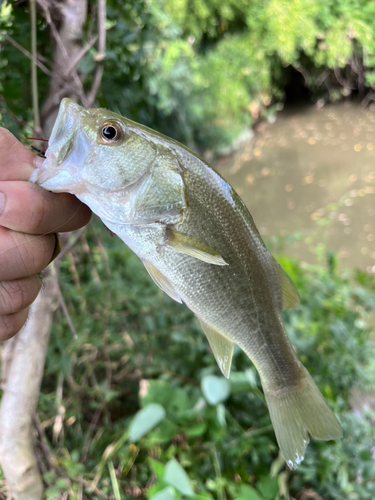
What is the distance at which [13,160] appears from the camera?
0.72 m

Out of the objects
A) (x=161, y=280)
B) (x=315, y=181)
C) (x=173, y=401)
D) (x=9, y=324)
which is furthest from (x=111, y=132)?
(x=315, y=181)

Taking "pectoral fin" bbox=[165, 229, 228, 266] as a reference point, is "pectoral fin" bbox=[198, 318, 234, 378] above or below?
below

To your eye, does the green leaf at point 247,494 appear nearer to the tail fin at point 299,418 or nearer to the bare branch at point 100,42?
the tail fin at point 299,418

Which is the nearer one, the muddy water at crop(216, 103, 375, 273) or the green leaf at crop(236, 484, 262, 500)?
the green leaf at crop(236, 484, 262, 500)

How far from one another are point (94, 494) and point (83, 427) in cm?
44

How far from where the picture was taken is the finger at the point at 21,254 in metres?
0.70

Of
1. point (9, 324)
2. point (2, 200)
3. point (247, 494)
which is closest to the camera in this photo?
point (2, 200)

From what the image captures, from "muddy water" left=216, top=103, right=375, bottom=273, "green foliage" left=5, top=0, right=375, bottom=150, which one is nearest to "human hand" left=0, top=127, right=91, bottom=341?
"muddy water" left=216, top=103, right=375, bottom=273

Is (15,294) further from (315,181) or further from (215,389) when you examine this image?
(315,181)

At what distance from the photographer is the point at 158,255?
2.76ft

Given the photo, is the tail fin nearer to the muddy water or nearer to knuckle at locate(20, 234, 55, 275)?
knuckle at locate(20, 234, 55, 275)

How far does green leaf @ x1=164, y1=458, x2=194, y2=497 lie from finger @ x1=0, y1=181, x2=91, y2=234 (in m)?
1.12

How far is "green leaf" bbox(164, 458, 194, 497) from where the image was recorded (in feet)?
4.33

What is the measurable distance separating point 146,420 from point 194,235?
1058mm
